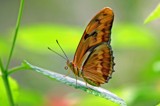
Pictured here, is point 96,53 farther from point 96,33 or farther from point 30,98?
point 30,98

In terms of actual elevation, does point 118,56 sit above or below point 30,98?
below

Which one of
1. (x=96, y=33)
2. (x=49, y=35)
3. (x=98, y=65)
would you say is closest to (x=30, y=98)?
(x=49, y=35)

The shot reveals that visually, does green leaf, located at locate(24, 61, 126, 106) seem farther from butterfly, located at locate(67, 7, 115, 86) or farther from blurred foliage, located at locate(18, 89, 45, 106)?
blurred foliage, located at locate(18, 89, 45, 106)

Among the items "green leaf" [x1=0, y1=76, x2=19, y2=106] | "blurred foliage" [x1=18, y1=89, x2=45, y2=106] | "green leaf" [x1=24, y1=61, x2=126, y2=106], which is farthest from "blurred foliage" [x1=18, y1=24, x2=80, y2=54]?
"green leaf" [x1=24, y1=61, x2=126, y2=106]

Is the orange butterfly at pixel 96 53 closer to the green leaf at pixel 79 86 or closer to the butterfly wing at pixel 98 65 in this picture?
the butterfly wing at pixel 98 65

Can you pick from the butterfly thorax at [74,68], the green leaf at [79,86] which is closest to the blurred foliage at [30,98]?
the butterfly thorax at [74,68]

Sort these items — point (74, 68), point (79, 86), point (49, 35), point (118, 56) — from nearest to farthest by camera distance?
1. point (79, 86)
2. point (74, 68)
3. point (49, 35)
4. point (118, 56)

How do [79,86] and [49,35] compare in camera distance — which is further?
[49,35]
